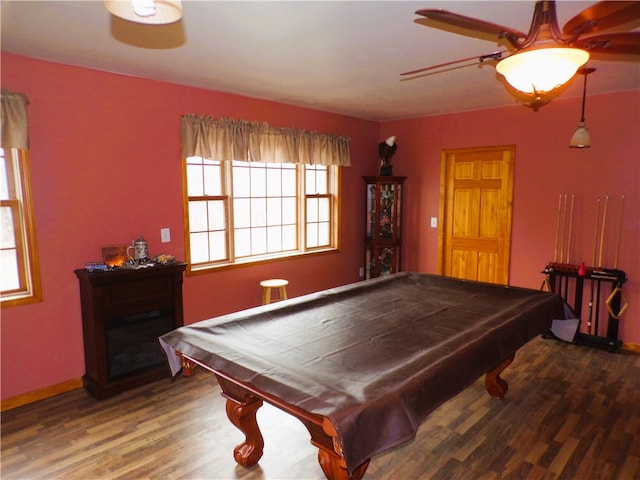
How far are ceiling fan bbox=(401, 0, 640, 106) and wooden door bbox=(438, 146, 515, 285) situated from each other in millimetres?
3119

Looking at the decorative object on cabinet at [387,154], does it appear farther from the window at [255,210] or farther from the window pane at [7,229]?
the window pane at [7,229]

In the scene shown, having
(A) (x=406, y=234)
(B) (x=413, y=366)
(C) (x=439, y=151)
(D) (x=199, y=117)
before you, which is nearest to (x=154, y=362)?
(D) (x=199, y=117)

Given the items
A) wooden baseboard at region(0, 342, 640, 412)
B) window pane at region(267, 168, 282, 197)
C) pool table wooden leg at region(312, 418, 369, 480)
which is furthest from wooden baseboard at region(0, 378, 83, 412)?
window pane at region(267, 168, 282, 197)

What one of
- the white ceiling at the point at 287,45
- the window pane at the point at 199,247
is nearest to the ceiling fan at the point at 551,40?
the white ceiling at the point at 287,45

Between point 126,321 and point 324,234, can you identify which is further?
point 324,234

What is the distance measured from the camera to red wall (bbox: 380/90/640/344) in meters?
3.98

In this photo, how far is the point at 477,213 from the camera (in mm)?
4996

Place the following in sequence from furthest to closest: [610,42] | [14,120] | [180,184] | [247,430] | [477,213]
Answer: [477,213], [180,184], [14,120], [247,430], [610,42]

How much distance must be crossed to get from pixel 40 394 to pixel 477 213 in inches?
182

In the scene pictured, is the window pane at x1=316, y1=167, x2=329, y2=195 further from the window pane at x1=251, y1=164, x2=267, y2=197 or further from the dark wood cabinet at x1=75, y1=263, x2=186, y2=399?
the dark wood cabinet at x1=75, y1=263, x2=186, y2=399

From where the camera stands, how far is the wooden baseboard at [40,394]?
2.96 meters

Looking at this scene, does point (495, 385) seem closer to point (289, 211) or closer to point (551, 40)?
point (551, 40)

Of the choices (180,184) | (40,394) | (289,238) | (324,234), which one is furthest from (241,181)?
(40,394)

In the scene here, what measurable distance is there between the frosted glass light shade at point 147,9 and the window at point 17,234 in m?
2.17
